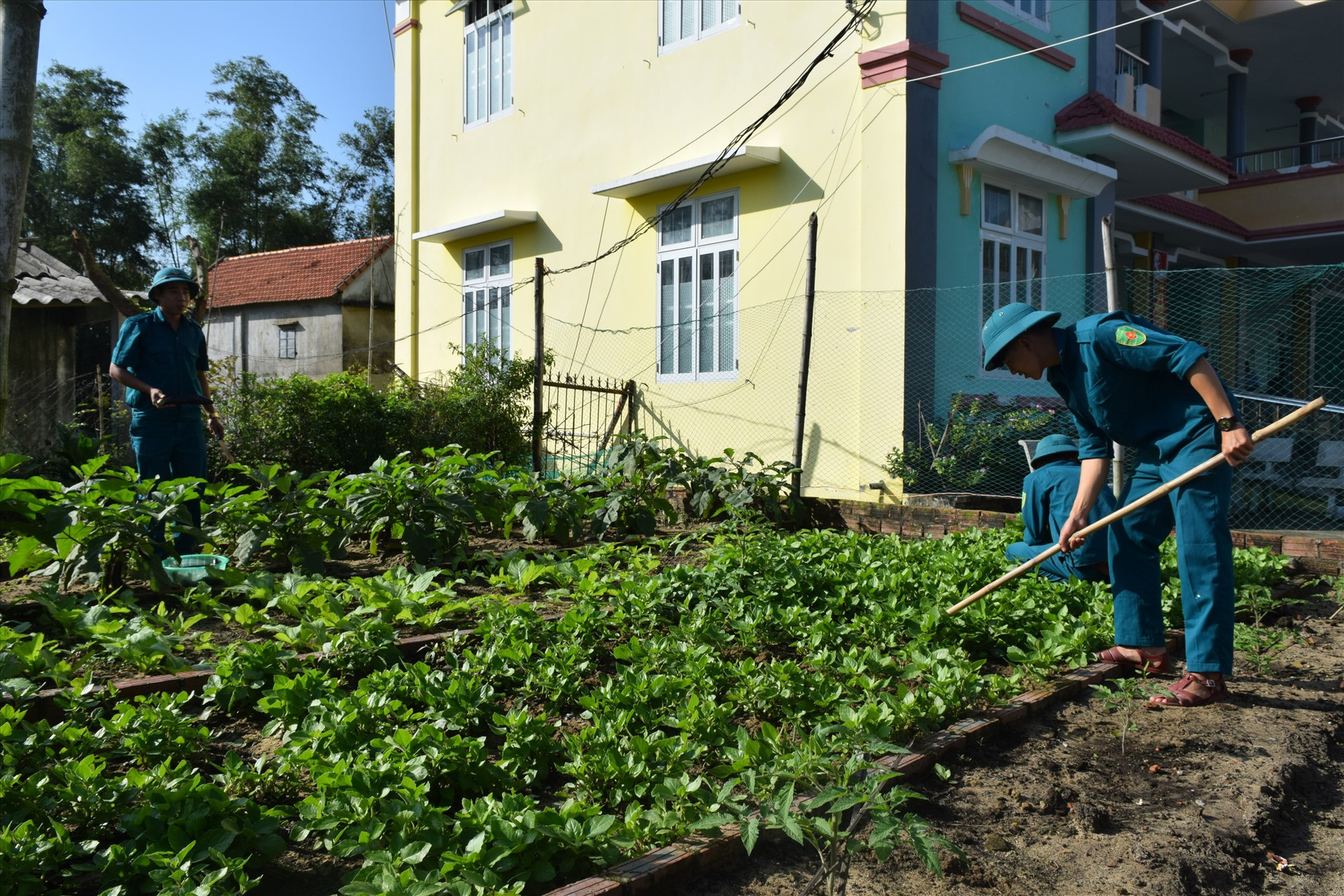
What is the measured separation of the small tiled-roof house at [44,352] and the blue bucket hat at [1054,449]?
8.76 meters

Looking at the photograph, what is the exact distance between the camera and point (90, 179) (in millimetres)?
32594

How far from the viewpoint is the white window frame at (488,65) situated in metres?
13.3

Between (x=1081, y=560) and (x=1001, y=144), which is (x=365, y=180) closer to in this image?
(x=1001, y=144)

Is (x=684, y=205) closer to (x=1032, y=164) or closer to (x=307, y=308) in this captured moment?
(x=1032, y=164)

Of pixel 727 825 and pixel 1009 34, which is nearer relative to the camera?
pixel 727 825

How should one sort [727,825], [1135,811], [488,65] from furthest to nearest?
[488,65] → [1135,811] → [727,825]

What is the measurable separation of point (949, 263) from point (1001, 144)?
3.85 ft

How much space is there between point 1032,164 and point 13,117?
8.99m

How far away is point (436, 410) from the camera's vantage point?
963cm

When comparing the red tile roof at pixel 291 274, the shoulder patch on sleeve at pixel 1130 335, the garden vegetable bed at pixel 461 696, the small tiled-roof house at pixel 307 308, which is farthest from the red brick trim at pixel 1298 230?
the red tile roof at pixel 291 274

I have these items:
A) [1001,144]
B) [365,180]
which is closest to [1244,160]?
[1001,144]

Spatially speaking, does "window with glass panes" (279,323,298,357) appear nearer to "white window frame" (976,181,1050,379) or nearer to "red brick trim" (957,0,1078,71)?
"white window frame" (976,181,1050,379)

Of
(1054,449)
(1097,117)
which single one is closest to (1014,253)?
(1097,117)

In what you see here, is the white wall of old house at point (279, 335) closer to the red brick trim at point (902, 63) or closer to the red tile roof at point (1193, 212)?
the red brick trim at point (902, 63)
